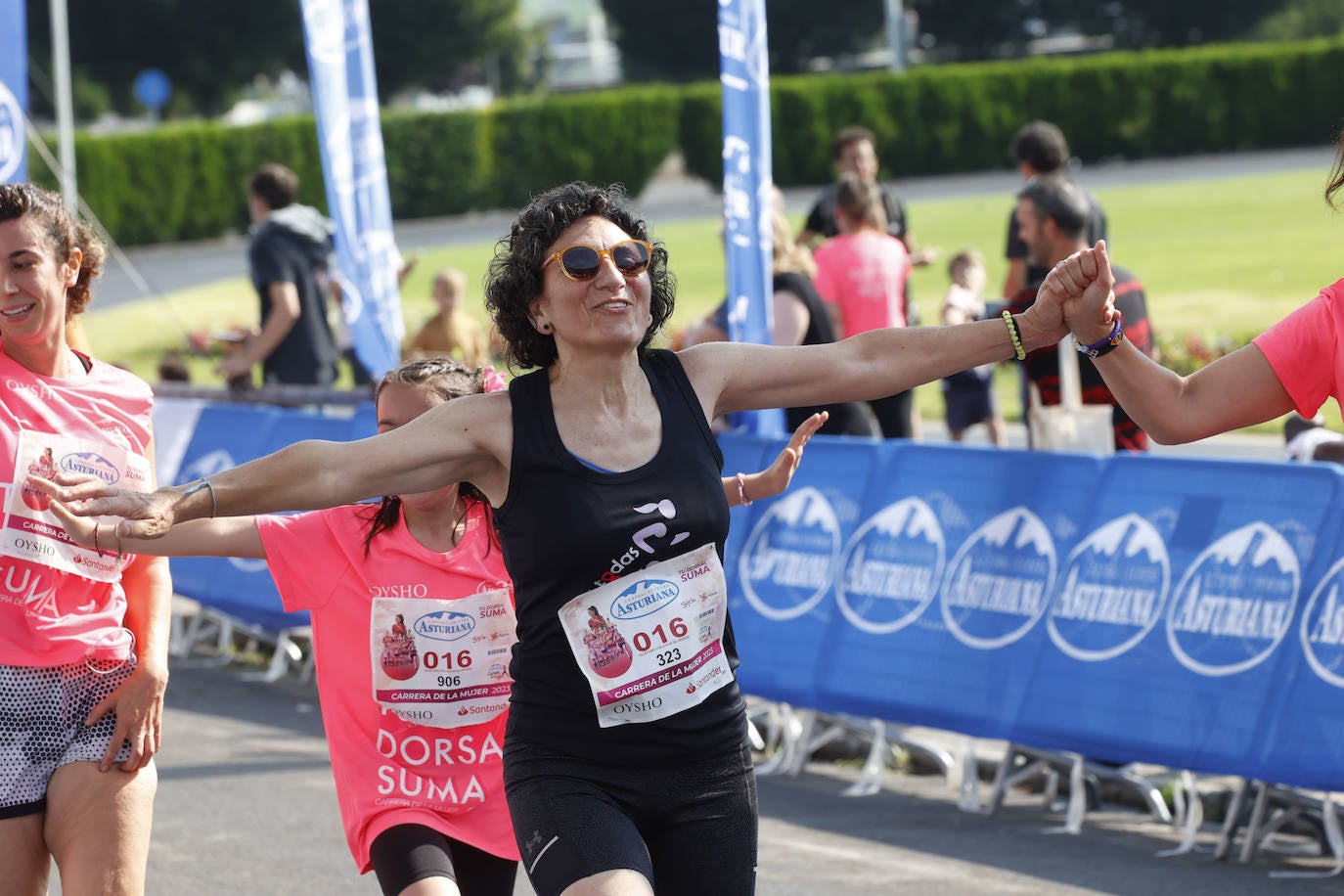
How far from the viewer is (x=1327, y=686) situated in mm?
6105

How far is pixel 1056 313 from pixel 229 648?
291 inches

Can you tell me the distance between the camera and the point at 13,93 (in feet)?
29.4

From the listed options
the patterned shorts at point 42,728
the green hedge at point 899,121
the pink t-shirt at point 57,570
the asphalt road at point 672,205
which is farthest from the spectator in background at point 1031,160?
the green hedge at point 899,121

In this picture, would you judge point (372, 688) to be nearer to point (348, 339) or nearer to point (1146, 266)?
point (348, 339)

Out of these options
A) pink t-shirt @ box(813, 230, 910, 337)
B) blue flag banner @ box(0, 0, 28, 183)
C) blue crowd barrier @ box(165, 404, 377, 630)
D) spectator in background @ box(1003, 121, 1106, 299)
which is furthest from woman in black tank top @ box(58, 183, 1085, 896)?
spectator in background @ box(1003, 121, 1106, 299)

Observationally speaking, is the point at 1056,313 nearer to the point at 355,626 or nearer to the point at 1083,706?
the point at 355,626

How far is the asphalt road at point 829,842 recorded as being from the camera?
6.15m

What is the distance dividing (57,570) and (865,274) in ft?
20.8

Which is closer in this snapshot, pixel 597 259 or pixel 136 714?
pixel 597 259

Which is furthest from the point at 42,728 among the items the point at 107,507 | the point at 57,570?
the point at 107,507

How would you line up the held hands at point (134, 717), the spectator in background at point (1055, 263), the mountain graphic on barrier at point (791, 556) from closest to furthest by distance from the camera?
the held hands at point (134, 717), the spectator in background at point (1055, 263), the mountain graphic on barrier at point (791, 556)

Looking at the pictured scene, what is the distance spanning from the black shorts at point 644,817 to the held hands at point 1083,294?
107 centimetres

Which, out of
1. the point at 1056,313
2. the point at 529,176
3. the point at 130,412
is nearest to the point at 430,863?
the point at 130,412

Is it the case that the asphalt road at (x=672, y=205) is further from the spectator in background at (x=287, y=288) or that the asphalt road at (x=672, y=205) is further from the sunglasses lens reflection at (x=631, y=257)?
the sunglasses lens reflection at (x=631, y=257)
